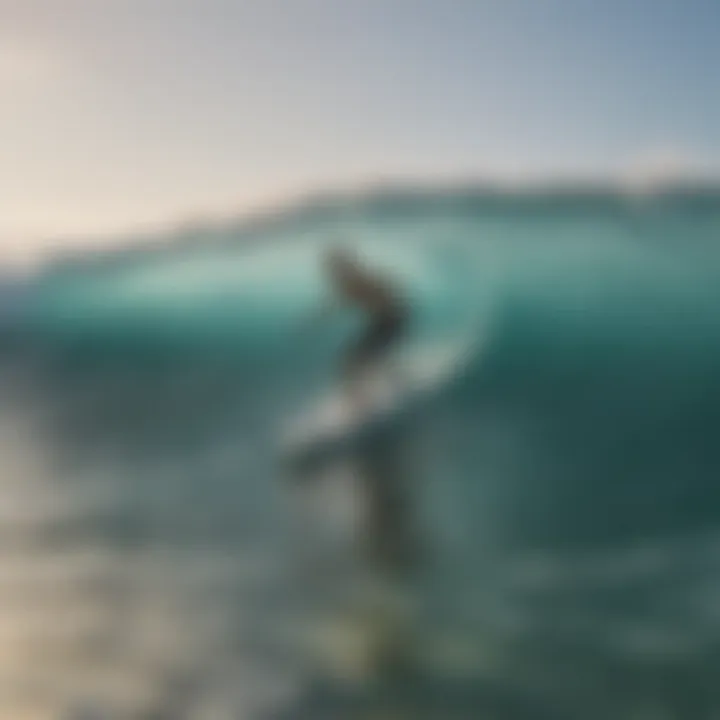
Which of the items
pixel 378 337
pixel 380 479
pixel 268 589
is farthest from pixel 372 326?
pixel 268 589

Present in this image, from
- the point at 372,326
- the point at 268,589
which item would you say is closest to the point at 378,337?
the point at 372,326

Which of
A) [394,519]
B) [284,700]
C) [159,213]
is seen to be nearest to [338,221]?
[159,213]

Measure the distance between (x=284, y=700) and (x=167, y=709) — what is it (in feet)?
0.35

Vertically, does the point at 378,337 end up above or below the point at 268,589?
above

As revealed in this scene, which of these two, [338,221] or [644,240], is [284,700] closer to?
[338,221]

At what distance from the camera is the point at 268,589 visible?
1.03 m

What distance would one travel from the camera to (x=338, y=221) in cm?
107

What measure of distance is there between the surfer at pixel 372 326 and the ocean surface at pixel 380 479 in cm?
2

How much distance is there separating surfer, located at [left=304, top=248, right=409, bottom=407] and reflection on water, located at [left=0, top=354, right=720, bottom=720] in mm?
72

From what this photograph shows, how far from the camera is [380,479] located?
1052 mm

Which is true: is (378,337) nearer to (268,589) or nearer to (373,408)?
(373,408)

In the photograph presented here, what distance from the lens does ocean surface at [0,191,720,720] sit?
1003 mm

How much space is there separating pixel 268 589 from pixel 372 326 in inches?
10.5

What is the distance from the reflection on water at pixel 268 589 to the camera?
3.27 ft
